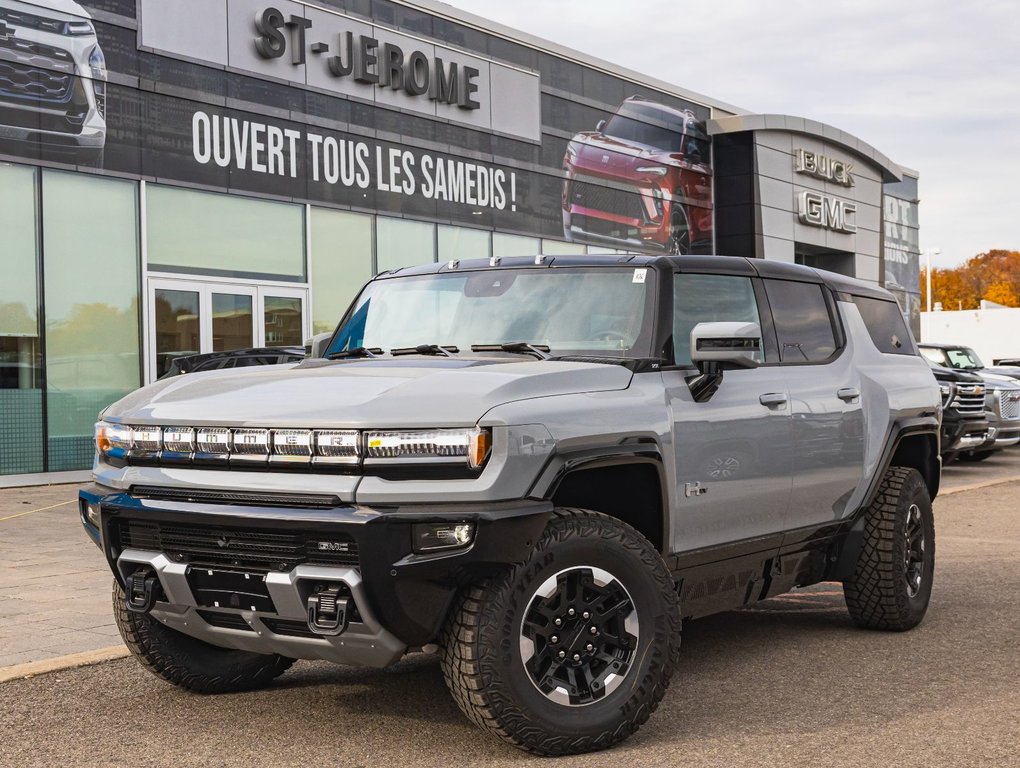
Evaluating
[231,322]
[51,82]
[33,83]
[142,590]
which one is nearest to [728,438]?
[142,590]

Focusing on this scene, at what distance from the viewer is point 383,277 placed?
623cm

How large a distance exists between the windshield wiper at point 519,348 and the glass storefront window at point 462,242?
18302 mm

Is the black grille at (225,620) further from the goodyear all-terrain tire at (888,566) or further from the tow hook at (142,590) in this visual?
the goodyear all-terrain tire at (888,566)

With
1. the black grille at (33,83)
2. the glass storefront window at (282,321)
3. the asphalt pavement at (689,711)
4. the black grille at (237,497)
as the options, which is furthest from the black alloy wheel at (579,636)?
the glass storefront window at (282,321)

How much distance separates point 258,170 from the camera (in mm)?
20016

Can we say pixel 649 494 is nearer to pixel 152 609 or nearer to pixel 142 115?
pixel 152 609

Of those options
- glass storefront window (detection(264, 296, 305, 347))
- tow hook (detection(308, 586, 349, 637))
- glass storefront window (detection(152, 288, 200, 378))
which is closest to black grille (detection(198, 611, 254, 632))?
tow hook (detection(308, 586, 349, 637))

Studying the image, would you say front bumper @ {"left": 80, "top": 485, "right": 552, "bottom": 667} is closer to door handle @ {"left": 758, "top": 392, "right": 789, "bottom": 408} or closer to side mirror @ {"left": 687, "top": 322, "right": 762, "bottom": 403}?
side mirror @ {"left": 687, "top": 322, "right": 762, "bottom": 403}

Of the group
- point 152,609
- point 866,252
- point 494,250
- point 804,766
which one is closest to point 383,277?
point 152,609

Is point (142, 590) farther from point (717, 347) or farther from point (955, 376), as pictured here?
point (955, 376)

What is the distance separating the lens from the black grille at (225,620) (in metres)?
4.41

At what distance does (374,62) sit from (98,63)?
5599mm

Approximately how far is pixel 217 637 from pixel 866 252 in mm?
Answer: 36198

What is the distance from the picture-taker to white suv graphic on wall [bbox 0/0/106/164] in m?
16.5
